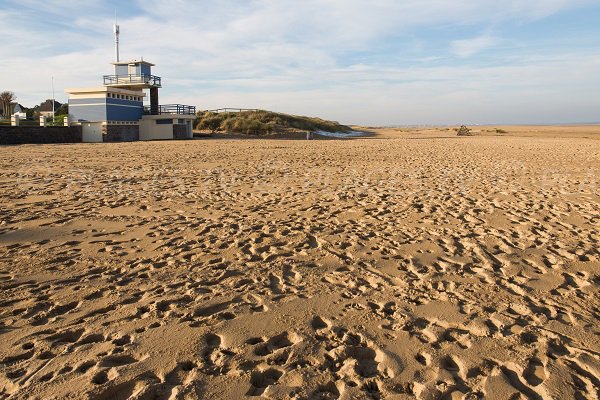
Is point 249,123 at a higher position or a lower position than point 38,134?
higher

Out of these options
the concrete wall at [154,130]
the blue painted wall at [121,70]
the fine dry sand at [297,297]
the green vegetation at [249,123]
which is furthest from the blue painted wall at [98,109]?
the fine dry sand at [297,297]

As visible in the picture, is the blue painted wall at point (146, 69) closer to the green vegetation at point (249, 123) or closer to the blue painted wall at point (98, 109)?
the blue painted wall at point (98, 109)

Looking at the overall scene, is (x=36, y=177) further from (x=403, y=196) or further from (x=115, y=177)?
(x=403, y=196)

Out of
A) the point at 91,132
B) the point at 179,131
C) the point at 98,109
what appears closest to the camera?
the point at 98,109

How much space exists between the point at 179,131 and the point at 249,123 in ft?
36.5

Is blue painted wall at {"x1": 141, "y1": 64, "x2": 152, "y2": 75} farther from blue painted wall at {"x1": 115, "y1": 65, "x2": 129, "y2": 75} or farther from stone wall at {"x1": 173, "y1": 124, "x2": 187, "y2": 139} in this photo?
stone wall at {"x1": 173, "y1": 124, "x2": 187, "y2": 139}

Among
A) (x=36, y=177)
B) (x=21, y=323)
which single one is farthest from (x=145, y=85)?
(x=21, y=323)

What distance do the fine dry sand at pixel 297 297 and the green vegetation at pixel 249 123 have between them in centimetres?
3910

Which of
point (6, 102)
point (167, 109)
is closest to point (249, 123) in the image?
point (167, 109)

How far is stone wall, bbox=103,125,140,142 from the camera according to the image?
3413cm

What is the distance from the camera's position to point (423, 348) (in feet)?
11.1

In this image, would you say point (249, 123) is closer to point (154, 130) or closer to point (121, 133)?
point (154, 130)

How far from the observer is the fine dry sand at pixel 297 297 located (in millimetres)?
2955

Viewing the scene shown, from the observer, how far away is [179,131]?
38.4 meters
